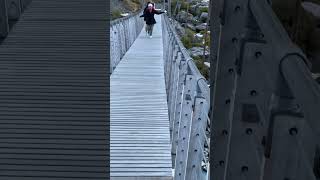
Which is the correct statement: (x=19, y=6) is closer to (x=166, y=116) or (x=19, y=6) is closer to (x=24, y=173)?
(x=166, y=116)

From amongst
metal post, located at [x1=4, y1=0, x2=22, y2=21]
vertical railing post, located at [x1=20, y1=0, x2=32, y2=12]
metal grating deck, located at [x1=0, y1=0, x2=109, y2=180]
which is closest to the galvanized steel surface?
vertical railing post, located at [x1=20, y1=0, x2=32, y2=12]

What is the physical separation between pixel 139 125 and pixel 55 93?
121 cm

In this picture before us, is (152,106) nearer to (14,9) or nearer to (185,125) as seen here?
(14,9)

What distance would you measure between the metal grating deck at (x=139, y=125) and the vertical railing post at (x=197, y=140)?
3.32ft

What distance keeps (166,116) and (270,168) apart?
3.12 metres

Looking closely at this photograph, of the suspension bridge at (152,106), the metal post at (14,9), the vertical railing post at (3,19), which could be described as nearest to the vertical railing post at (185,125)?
the suspension bridge at (152,106)

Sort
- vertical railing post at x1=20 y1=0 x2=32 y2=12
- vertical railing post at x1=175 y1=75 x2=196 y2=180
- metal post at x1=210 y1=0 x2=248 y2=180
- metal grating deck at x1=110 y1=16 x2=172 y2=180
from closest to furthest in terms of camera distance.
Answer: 1. metal post at x1=210 y1=0 x2=248 y2=180
2. vertical railing post at x1=175 y1=75 x2=196 y2=180
3. metal grating deck at x1=110 y1=16 x2=172 y2=180
4. vertical railing post at x1=20 y1=0 x2=32 y2=12

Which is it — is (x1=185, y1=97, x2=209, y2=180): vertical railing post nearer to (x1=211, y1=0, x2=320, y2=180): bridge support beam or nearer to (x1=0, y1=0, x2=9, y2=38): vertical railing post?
(x1=211, y1=0, x2=320, y2=180): bridge support beam

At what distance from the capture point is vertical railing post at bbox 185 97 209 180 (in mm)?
1561

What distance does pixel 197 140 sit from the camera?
5.33 feet

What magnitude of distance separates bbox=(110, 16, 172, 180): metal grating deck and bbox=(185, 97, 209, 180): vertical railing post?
3.32ft

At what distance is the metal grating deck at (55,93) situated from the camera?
1.94 m

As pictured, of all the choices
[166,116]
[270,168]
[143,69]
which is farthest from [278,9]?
[143,69]

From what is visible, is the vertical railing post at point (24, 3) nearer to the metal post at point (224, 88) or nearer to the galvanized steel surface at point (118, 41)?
the galvanized steel surface at point (118, 41)
